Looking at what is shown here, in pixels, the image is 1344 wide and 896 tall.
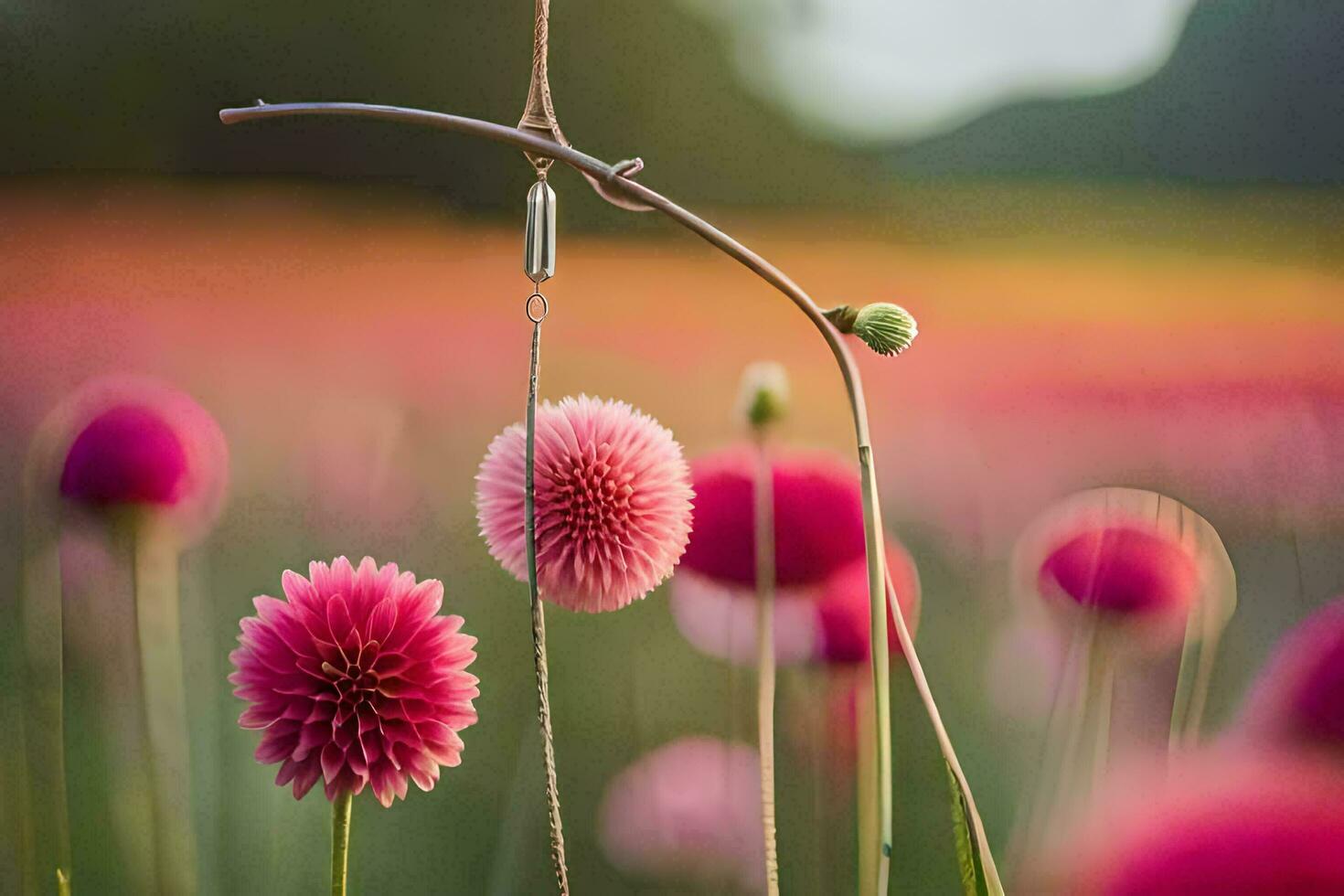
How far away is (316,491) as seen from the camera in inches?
24.0

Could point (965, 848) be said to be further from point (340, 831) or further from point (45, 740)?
point (45, 740)

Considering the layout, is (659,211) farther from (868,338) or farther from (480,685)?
(480,685)

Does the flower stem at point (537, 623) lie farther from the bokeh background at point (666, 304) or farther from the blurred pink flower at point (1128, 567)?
the blurred pink flower at point (1128, 567)

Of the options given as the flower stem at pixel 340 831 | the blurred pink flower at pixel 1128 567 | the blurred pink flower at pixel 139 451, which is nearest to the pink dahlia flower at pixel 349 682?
the flower stem at pixel 340 831

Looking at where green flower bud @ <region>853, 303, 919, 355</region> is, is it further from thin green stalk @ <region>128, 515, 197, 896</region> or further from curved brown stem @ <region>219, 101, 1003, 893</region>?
thin green stalk @ <region>128, 515, 197, 896</region>

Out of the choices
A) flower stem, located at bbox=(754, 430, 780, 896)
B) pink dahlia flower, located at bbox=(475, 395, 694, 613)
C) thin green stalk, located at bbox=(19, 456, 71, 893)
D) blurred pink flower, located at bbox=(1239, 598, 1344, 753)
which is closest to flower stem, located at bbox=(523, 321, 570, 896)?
pink dahlia flower, located at bbox=(475, 395, 694, 613)

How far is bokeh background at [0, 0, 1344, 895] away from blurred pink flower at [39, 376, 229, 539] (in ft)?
0.05

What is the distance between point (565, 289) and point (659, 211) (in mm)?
74

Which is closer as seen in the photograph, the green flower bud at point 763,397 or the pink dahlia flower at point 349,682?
the pink dahlia flower at point 349,682

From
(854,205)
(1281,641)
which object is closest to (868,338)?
(854,205)

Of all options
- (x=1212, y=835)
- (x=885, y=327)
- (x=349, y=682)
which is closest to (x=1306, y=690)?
(x=1212, y=835)

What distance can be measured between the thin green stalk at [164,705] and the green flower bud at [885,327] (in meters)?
0.42

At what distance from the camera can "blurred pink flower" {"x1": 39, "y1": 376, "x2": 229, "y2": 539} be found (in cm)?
61

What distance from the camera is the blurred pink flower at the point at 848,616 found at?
617 millimetres
